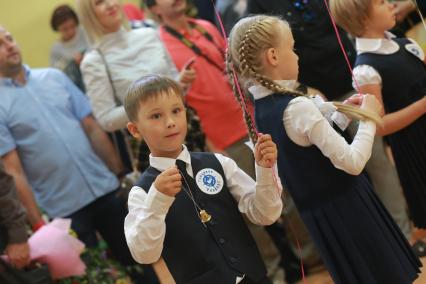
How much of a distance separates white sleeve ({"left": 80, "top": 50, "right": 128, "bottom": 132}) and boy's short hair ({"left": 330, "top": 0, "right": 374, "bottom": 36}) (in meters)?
1.01

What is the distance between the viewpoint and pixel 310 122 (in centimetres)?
154

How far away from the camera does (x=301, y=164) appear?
1.66 metres

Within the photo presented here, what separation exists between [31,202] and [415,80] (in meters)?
1.70

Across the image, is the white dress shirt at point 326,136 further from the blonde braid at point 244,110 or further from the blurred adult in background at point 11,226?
the blurred adult in background at point 11,226

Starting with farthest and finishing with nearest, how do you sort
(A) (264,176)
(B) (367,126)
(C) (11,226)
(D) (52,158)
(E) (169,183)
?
(D) (52,158), (C) (11,226), (B) (367,126), (A) (264,176), (E) (169,183)

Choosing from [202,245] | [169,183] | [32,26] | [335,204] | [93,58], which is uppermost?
[32,26]

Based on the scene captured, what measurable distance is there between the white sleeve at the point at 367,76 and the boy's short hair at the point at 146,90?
0.77 metres

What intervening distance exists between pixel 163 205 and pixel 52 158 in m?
1.41

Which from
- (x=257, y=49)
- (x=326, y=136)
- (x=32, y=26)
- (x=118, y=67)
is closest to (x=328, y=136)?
(x=326, y=136)

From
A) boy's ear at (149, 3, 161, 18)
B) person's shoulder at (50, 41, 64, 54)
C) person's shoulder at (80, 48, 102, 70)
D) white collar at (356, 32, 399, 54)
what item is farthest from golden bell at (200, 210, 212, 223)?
person's shoulder at (50, 41, 64, 54)

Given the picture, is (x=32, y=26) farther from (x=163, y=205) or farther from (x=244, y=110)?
(x=163, y=205)

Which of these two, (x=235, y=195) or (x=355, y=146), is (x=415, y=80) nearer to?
(x=355, y=146)

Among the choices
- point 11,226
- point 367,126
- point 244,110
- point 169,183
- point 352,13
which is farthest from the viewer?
point 11,226

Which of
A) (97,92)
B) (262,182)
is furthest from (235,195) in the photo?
(97,92)
